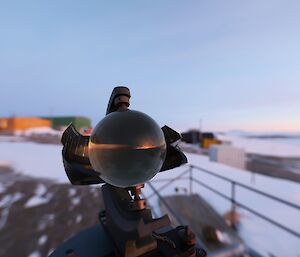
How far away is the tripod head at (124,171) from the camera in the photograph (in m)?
0.62

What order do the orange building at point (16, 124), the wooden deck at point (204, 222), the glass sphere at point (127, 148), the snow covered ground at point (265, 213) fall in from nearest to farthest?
the glass sphere at point (127, 148), the snow covered ground at point (265, 213), the wooden deck at point (204, 222), the orange building at point (16, 124)

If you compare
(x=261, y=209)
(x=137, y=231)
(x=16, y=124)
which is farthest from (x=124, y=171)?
(x=16, y=124)

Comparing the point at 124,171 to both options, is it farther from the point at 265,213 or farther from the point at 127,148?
the point at 265,213

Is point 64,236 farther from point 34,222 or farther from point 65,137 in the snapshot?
point 65,137

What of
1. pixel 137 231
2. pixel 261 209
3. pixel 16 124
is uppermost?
pixel 137 231

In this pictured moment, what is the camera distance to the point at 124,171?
0.63m

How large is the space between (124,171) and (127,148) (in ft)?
0.25

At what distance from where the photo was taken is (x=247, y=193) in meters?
6.14

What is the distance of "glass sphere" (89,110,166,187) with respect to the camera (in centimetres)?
61

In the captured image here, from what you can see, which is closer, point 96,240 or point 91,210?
point 96,240

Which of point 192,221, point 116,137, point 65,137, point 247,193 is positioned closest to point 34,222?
point 192,221

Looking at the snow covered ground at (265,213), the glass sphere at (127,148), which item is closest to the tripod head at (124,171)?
the glass sphere at (127,148)

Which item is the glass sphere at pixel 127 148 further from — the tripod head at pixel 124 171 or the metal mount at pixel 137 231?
the metal mount at pixel 137 231

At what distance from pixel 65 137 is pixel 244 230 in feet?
13.5
